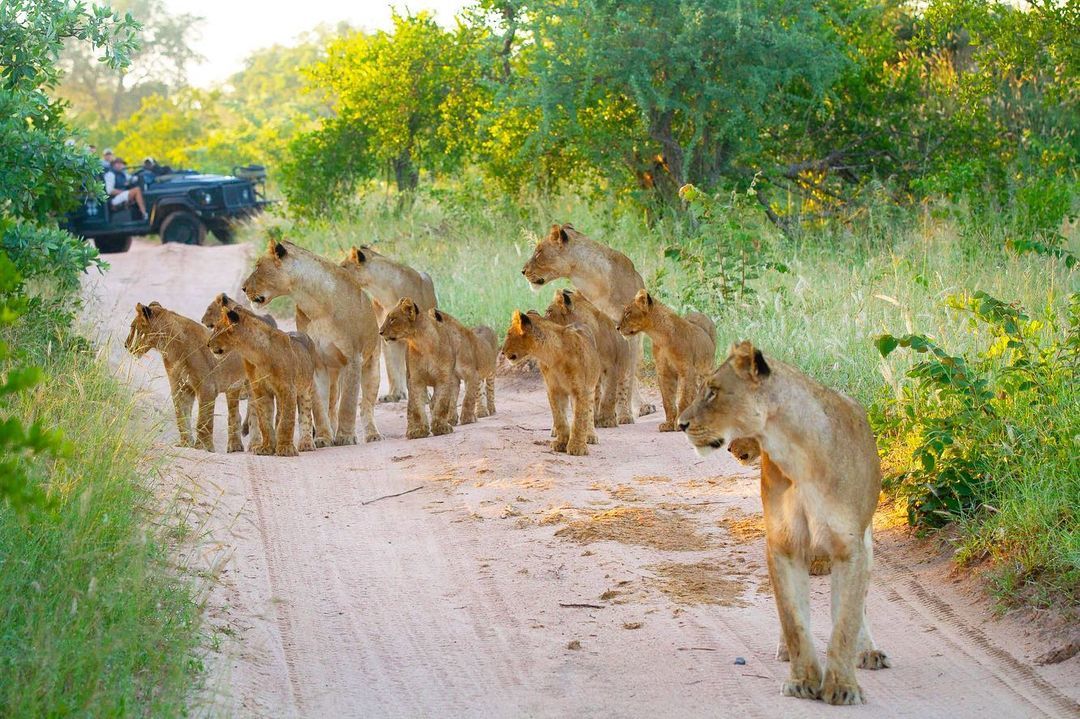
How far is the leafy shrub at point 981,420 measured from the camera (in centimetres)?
699

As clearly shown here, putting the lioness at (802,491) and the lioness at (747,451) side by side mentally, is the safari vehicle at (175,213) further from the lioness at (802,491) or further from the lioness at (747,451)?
the lioness at (802,491)

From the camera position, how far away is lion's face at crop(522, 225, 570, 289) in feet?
37.1

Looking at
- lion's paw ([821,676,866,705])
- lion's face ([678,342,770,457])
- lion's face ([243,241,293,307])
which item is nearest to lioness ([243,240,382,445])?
lion's face ([243,241,293,307])

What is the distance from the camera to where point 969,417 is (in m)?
7.25

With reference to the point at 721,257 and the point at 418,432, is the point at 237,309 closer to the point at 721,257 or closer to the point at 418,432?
the point at 418,432

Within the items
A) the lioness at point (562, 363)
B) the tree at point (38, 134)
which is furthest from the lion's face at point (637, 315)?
the tree at point (38, 134)

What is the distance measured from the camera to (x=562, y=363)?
31.3 feet

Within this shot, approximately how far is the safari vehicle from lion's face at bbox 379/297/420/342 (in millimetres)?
Result: 18267

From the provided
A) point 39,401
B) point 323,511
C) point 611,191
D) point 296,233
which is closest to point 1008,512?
point 323,511

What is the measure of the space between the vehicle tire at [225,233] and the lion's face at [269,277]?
18769 mm

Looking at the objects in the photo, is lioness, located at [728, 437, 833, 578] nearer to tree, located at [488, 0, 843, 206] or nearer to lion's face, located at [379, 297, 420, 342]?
lion's face, located at [379, 297, 420, 342]

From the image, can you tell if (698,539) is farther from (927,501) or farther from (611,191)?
(611,191)

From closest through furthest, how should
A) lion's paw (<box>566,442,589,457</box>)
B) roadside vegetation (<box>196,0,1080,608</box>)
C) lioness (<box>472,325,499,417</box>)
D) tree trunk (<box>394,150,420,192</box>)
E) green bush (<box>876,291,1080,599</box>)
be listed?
green bush (<box>876,291,1080,599</box>) < lion's paw (<box>566,442,589,457</box>) < lioness (<box>472,325,499,417</box>) < roadside vegetation (<box>196,0,1080,608</box>) < tree trunk (<box>394,150,420,192</box>)

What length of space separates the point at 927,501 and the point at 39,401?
455cm
